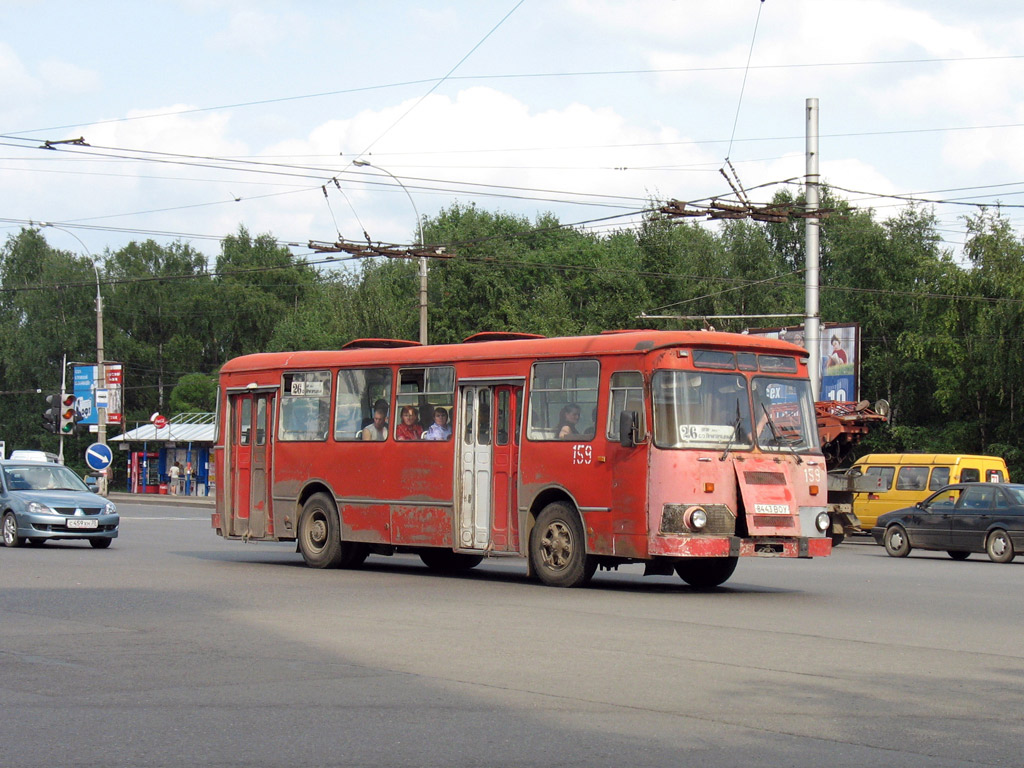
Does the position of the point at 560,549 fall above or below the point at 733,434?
below

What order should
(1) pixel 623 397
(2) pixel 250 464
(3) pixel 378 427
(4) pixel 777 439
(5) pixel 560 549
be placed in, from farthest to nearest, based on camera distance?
(2) pixel 250 464, (3) pixel 378 427, (5) pixel 560 549, (4) pixel 777 439, (1) pixel 623 397

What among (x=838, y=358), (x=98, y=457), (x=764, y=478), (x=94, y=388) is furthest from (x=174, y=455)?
(x=764, y=478)

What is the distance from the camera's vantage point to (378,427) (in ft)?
64.2

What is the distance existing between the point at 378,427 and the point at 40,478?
30.2ft

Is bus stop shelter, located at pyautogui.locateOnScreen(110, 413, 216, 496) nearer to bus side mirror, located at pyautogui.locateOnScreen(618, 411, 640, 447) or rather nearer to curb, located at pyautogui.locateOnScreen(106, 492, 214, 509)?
curb, located at pyautogui.locateOnScreen(106, 492, 214, 509)

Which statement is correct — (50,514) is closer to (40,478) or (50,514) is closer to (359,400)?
(40,478)

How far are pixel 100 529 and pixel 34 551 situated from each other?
119cm

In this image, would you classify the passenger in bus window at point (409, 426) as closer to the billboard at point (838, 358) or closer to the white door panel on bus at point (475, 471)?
the white door panel on bus at point (475, 471)

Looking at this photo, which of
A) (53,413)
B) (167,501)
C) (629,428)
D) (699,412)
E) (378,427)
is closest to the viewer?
(629,428)

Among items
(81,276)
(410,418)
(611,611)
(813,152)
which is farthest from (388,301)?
(611,611)

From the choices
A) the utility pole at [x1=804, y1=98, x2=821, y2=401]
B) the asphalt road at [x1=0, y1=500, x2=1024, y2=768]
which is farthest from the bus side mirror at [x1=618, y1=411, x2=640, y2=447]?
the utility pole at [x1=804, y1=98, x2=821, y2=401]

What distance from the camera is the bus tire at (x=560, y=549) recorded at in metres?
16.6

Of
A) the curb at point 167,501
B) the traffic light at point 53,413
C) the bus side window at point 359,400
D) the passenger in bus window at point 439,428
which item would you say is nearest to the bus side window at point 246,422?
the bus side window at point 359,400

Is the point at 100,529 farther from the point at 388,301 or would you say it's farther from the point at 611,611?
the point at 388,301
